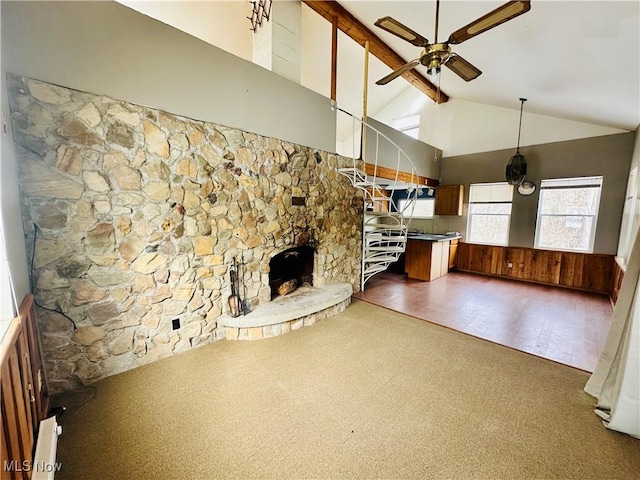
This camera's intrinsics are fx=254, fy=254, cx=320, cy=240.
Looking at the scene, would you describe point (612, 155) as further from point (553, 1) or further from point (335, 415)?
point (335, 415)

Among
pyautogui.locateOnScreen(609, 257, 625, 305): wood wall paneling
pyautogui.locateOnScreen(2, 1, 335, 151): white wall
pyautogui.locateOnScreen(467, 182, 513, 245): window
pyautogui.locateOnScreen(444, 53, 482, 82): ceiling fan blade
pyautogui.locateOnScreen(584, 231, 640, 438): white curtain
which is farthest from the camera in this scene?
pyautogui.locateOnScreen(467, 182, 513, 245): window

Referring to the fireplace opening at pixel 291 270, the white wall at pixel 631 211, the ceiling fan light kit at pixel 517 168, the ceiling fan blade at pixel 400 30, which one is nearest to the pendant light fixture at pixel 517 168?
the ceiling fan light kit at pixel 517 168

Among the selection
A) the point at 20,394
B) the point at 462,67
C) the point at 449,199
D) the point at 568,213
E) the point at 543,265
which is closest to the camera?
the point at 20,394

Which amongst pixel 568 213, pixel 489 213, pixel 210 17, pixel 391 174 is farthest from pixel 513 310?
pixel 210 17

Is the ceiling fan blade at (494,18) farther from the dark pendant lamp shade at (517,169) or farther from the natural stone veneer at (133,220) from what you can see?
the dark pendant lamp shade at (517,169)

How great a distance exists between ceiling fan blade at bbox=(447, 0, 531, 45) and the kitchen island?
3.84 meters

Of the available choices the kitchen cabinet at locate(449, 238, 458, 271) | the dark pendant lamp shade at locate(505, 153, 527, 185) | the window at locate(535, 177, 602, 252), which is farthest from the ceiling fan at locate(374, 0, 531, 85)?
the kitchen cabinet at locate(449, 238, 458, 271)

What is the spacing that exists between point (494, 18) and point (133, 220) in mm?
3269

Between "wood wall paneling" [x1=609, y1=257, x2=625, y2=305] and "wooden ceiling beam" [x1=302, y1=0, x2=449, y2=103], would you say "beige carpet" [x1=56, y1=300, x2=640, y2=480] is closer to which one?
"wood wall paneling" [x1=609, y1=257, x2=625, y2=305]

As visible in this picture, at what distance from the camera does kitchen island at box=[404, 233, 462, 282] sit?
544cm

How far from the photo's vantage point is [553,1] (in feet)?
6.78

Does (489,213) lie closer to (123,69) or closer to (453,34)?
(453,34)

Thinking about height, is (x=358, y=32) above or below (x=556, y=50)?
above

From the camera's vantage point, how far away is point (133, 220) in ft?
7.37
